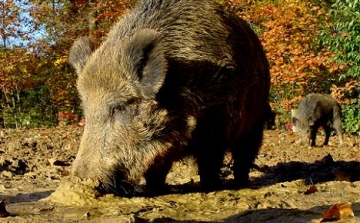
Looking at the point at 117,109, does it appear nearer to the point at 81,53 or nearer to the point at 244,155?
the point at 81,53

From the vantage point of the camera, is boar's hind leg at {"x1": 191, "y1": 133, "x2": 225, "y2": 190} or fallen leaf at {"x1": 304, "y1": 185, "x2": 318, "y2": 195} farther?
boar's hind leg at {"x1": 191, "y1": 133, "x2": 225, "y2": 190}

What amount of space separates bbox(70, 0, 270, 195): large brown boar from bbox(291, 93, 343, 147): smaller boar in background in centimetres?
1161

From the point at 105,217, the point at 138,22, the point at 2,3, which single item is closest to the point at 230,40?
the point at 138,22

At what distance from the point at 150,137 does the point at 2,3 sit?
1510 centimetres

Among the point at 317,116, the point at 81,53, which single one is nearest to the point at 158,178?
the point at 81,53

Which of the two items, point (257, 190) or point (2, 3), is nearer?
point (257, 190)

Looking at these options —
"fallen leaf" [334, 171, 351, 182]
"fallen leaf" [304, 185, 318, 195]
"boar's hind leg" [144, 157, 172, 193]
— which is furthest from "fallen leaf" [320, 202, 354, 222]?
"fallen leaf" [334, 171, 351, 182]

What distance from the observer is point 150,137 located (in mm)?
4289

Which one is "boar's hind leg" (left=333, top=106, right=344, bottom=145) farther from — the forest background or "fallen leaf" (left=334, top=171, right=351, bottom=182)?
"fallen leaf" (left=334, top=171, right=351, bottom=182)

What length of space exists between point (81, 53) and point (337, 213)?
2.69m

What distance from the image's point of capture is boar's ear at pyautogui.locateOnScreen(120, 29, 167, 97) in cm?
430

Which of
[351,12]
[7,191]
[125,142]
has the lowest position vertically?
[7,191]

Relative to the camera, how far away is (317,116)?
664 inches

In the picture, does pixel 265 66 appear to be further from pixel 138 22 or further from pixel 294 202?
pixel 294 202
